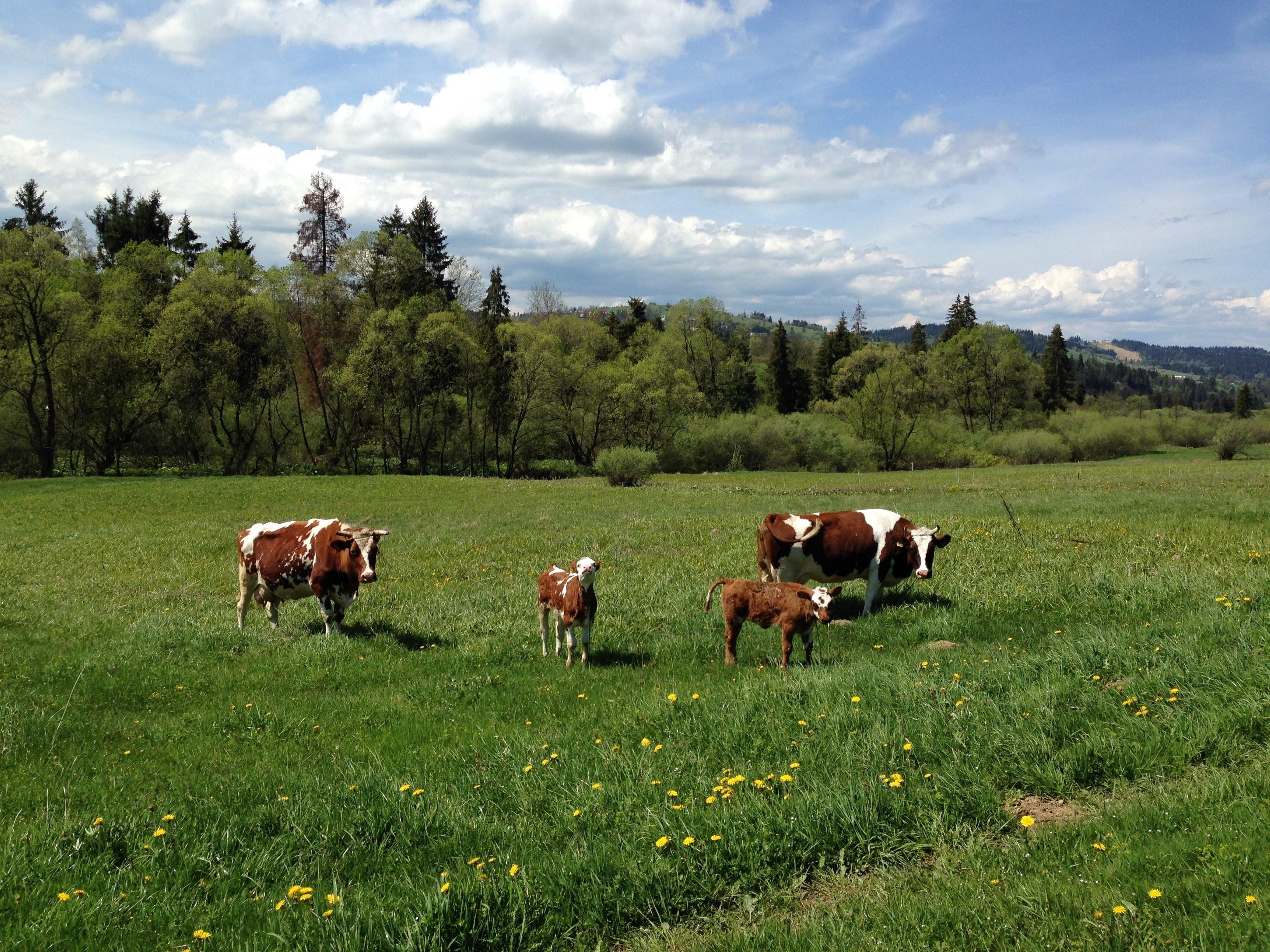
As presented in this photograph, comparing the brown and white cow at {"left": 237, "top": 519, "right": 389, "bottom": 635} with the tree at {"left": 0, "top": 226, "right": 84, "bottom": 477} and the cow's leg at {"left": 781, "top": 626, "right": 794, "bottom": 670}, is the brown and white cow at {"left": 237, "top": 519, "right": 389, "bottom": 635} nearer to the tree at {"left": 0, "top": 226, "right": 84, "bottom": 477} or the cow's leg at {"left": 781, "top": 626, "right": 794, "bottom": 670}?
the cow's leg at {"left": 781, "top": 626, "right": 794, "bottom": 670}

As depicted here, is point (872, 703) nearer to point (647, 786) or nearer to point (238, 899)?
point (647, 786)

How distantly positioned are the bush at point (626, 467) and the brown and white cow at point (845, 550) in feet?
139

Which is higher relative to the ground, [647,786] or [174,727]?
[647,786]

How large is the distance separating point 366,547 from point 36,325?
194 ft

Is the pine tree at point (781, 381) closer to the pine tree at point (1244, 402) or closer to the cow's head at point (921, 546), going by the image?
the pine tree at point (1244, 402)

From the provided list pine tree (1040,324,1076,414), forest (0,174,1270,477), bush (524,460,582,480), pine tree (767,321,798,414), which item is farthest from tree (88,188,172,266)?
pine tree (1040,324,1076,414)

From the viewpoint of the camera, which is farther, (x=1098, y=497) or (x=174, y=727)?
(x=1098, y=497)

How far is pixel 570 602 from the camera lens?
12.0 metres

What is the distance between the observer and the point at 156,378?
2534 inches

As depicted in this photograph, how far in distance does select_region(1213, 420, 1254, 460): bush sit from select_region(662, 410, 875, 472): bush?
33.2m

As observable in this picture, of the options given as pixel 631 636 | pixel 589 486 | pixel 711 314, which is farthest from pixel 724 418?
pixel 631 636

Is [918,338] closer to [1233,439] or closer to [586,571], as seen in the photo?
[1233,439]

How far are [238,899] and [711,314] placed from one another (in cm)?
10082

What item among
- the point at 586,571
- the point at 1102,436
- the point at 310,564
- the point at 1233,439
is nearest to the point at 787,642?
the point at 586,571
